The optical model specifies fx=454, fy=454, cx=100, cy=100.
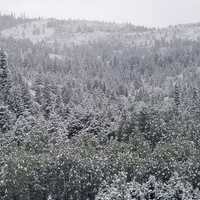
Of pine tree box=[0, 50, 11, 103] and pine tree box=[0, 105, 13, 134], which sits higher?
pine tree box=[0, 50, 11, 103]

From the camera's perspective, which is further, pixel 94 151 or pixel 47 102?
pixel 47 102

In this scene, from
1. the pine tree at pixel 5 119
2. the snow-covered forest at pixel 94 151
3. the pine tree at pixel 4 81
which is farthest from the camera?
the pine tree at pixel 4 81

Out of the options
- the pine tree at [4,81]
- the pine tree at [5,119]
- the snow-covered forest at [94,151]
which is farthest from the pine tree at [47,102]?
the pine tree at [5,119]

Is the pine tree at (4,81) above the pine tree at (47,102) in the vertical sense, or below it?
above

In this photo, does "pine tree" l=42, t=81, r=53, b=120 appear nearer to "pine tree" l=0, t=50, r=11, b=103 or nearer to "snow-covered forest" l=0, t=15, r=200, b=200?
"snow-covered forest" l=0, t=15, r=200, b=200

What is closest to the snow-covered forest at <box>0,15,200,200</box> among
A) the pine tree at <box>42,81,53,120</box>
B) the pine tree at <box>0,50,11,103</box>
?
the pine tree at <box>0,50,11,103</box>

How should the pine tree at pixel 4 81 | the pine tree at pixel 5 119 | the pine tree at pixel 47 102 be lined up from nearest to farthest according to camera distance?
the pine tree at pixel 5 119 < the pine tree at pixel 4 81 < the pine tree at pixel 47 102

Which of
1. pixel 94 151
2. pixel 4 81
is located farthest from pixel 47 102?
pixel 94 151

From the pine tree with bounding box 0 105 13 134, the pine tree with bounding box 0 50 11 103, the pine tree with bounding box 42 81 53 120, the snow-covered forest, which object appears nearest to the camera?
the snow-covered forest

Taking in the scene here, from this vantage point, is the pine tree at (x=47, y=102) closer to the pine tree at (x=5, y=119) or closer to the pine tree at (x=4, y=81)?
the pine tree at (x=4, y=81)

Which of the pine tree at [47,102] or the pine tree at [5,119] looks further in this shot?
the pine tree at [47,102]

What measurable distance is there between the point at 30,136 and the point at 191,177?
95.2ft

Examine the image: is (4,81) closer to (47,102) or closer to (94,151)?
(47,102)

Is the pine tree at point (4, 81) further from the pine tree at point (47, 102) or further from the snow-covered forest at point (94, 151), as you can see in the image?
the pine tree at point (47, 102)
